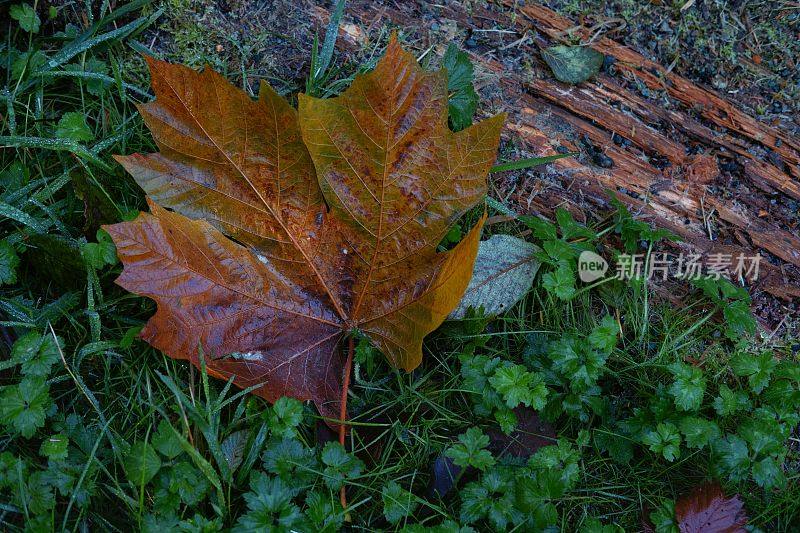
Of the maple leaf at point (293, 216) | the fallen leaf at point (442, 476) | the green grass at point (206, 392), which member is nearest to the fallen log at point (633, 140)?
the green grass at point (206, 392)

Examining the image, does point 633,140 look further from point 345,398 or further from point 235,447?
point 235,447

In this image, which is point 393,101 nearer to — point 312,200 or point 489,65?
point 312,200

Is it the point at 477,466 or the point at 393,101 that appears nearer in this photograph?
the point at 393,101

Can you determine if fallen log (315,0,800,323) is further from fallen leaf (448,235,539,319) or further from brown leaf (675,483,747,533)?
brown leaf (675,483,747,533)

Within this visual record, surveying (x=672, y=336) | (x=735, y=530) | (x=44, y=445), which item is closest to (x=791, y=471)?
(x=735, y=530)

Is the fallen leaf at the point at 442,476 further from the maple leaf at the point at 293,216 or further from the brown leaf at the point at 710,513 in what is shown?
the brown leaf at the point at 710,513

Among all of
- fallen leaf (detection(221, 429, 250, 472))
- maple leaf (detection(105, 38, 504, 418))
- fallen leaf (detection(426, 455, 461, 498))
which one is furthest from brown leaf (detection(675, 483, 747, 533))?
fallen leaf (detection(221, 429, 250, 472))
